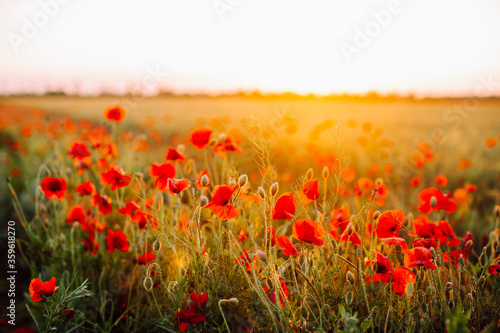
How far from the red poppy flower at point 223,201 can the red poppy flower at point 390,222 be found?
484 millimetres

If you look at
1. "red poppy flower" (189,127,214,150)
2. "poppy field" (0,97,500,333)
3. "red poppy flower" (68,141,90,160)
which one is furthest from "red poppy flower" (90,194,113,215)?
"red poppy flower" (189,127,214,150)

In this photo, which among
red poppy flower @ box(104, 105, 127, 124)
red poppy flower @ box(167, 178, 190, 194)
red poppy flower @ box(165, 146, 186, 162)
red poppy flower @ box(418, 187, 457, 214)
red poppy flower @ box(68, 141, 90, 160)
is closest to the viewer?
red poppy flower @ box(167, 178, 190, 194)

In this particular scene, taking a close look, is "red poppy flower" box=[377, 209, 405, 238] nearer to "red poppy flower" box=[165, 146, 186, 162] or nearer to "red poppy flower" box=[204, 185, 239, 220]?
"red poppy flower" box=[204, 185, 239, 220]

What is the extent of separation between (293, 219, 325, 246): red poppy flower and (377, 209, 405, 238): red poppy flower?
25 cm

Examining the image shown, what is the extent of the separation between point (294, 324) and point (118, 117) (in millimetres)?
1568

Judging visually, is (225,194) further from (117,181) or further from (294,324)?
(117,181)

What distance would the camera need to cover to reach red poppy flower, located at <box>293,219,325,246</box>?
1.04 meters

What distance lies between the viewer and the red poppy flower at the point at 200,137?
1.63 m

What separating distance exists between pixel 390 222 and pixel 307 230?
304mm

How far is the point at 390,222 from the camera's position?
1152mm

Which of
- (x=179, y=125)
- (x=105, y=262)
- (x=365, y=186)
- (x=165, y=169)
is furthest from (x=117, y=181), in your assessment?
(x=179, y=125)

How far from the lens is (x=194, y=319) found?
107cm

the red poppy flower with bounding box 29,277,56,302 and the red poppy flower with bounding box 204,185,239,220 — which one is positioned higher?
the red poppy flower with bounding box 204,185,239,220

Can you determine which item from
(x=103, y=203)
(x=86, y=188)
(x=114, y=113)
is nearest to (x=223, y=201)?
(x=103, y=203)
